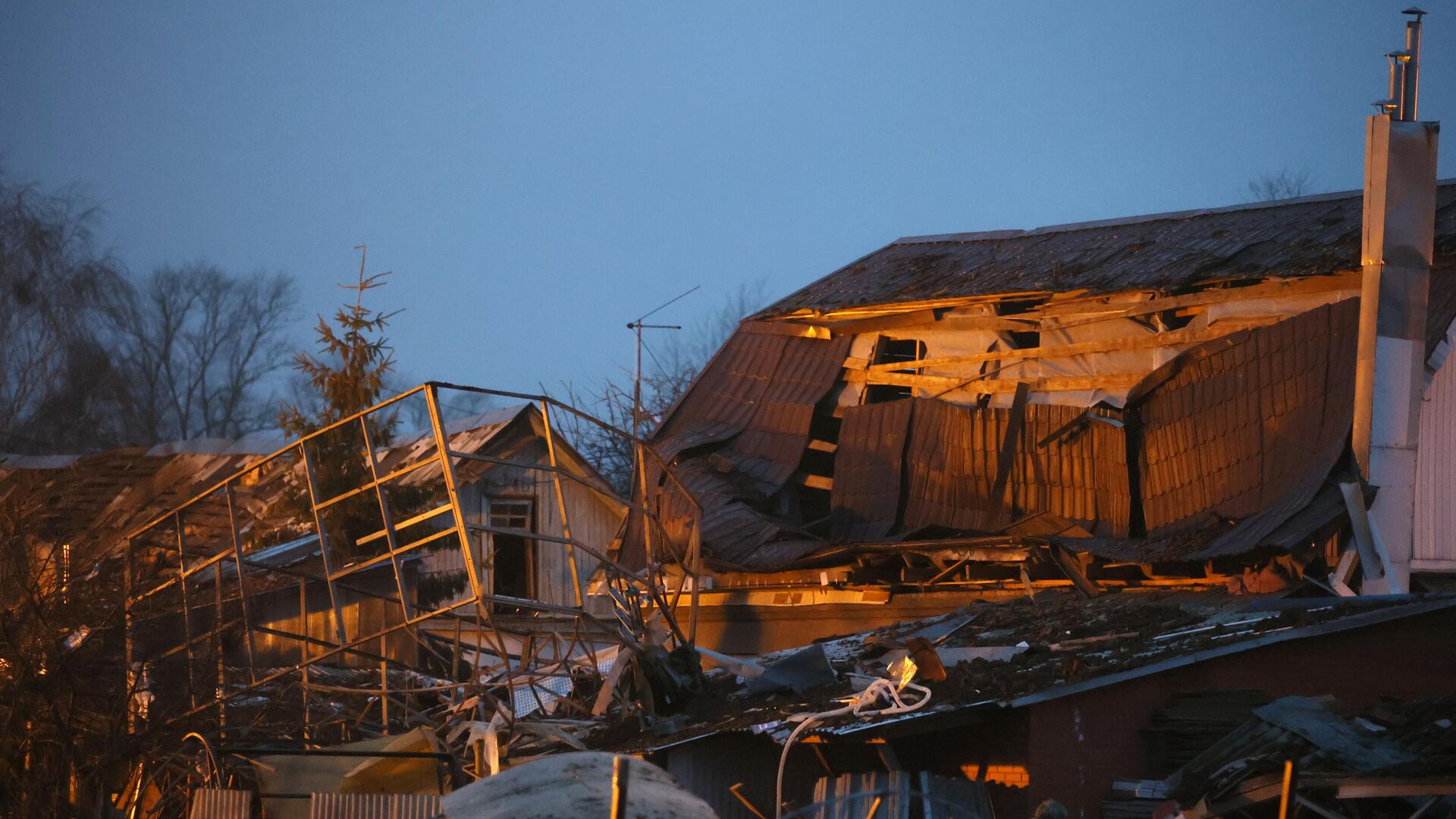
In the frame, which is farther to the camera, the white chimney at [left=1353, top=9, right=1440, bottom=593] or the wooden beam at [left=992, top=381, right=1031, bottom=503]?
the wooden beam at [left=992, top=381, right=1031, bottom=503]

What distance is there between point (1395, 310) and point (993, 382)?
18.4ft

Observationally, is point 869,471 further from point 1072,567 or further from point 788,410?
point 1072,567

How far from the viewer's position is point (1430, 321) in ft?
51.1

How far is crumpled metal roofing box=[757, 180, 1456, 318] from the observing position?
56.5ft

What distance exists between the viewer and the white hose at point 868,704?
33.8 feet

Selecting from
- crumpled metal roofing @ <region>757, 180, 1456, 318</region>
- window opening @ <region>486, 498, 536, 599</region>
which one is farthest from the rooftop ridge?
window opening @ <region>486, 498, 536, 599</region>

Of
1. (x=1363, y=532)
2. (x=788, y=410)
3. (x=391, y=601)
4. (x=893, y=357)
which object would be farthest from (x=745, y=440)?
(x=1363, y=532)

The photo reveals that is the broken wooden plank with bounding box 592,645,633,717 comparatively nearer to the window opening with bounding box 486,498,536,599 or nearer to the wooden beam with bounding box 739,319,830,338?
the wooden beam with bounding box 739,319,830,338

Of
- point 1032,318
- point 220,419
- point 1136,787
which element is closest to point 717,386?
point 1032,318

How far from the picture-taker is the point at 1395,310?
1507 centimetres

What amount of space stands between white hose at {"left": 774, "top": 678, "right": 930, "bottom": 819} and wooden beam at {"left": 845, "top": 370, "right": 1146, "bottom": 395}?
8256mm

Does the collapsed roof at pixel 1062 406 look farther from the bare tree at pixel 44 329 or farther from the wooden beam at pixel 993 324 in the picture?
the bare tree at pixel 44 329

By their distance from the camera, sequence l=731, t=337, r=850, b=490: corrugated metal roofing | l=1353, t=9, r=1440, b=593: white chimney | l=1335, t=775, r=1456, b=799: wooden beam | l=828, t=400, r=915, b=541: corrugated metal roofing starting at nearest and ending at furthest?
1. l=1335, t=775, r=1456, b=799: wooden beam
2. l=1353, t=9, r=1440, b=593: white chimney
3. l=828, t=400, r=915, b=541: corrugated metal roofing
4. l=731, t=337, r=850, b=490: corrugated metal roofing

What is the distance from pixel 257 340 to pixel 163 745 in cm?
4442
